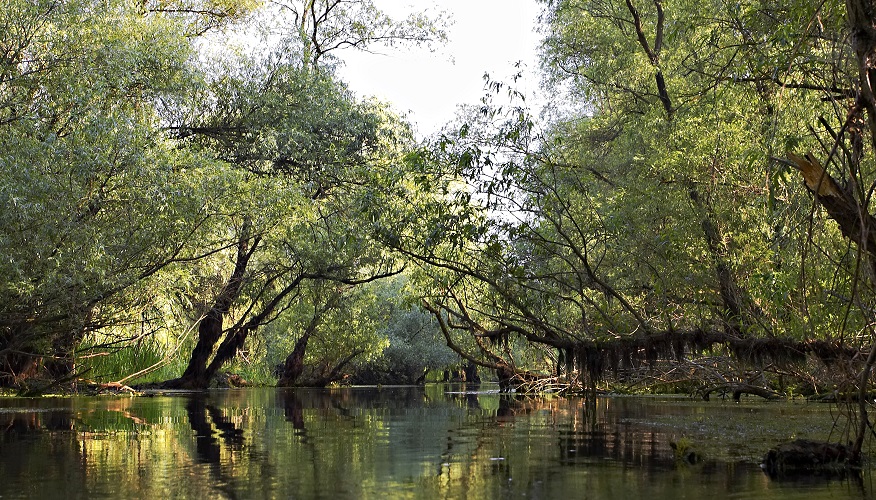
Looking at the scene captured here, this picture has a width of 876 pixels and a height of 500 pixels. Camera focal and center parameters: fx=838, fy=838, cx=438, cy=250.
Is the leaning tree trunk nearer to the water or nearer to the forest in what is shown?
the forest

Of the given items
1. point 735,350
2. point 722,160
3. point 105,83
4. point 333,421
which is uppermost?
point 105,83

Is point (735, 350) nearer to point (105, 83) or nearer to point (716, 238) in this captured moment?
point (716, 238)

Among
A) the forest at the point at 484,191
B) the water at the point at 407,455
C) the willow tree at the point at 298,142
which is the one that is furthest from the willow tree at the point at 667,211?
the willow tree at the point at 298,142

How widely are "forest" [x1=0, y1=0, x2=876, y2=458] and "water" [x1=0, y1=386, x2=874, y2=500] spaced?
1.26 meters

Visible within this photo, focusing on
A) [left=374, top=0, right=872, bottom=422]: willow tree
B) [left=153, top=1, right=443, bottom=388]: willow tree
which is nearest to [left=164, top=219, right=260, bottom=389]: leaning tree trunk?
[left=153, top=1, right=443, bottom=388]: willow tree

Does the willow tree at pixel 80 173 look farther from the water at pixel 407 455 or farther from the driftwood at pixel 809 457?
the driftwood at pixel 809 457

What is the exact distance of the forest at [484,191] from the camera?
43.1 ft

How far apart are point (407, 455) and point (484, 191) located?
615 centimetres

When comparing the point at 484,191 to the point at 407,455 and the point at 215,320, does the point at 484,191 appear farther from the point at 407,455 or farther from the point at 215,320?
the point at 215,320

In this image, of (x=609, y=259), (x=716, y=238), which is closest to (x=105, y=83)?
(x=609, y=259)

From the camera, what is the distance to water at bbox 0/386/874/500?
312 inches

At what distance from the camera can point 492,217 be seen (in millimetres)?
16156

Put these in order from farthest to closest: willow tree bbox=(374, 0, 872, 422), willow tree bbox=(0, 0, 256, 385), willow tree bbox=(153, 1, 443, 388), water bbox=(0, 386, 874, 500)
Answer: willow tree bbox=(153, 1, 443, 388)
willow tree bbox=(0, 0, 256, 385)
willow tree bbox=(374, 0, 872, 422)
water bbox=(0, 386, 874, 500)

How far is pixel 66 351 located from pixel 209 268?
502 cm
